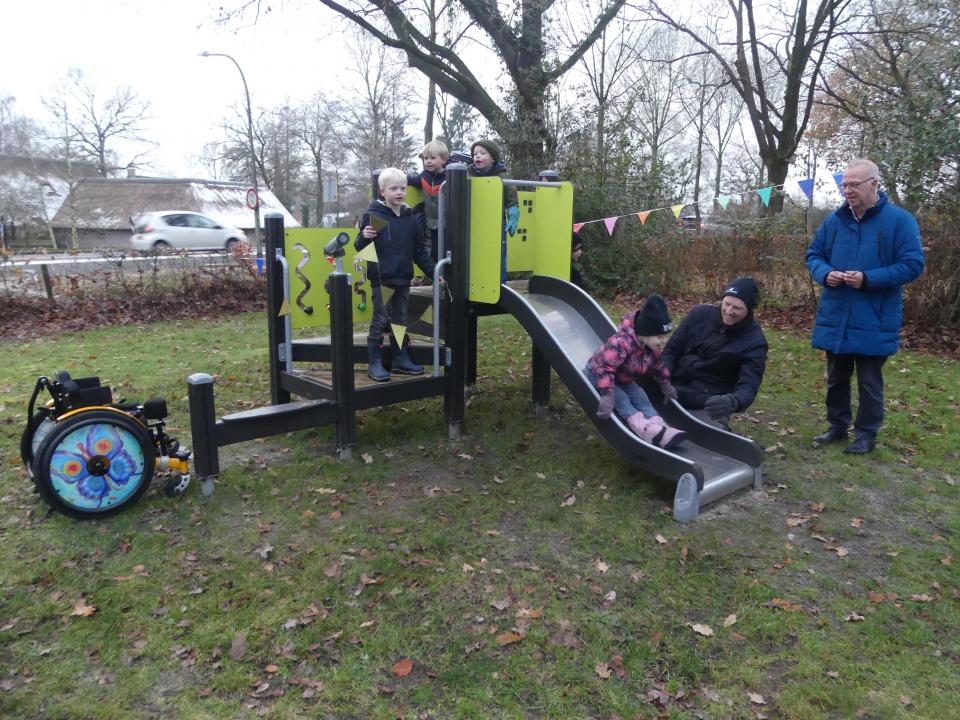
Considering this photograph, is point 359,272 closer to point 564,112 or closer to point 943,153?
point 943,153

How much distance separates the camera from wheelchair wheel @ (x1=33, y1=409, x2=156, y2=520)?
3.84 metres

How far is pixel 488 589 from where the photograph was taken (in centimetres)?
351

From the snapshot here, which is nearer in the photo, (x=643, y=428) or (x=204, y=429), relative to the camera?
(x=204, y=429)

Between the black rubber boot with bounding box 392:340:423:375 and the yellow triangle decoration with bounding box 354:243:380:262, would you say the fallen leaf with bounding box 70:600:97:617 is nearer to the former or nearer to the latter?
the yellow triangle decoration with bounding box 354:243:380:262

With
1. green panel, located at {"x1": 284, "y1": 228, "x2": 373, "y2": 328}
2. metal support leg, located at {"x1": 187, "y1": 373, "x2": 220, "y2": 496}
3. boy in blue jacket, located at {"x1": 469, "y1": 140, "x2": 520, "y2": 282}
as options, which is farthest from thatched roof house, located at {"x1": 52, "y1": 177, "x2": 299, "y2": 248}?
metal support leg, located at {"x1": 187, "y1": 373, "x2": 220, "y2": 496}

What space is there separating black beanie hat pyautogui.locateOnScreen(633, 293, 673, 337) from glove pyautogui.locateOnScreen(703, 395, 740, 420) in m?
0.55

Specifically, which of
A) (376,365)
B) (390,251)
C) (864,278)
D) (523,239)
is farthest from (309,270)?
(864,278)

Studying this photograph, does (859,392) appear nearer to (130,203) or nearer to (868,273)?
(868,273)

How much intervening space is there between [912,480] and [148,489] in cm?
505

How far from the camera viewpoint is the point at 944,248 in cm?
879

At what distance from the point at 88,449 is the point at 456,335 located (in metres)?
2.70

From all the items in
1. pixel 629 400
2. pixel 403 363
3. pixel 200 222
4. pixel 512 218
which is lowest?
pixel 629 400

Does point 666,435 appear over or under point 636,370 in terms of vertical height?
under

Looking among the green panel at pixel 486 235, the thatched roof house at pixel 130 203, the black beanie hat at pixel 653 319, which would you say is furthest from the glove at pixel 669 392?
the thatched roof house at pixel 130 203
